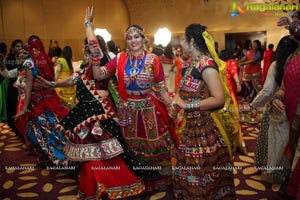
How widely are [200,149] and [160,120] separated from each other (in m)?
0.72

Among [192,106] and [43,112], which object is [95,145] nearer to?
[192,106]

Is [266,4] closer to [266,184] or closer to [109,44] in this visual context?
[109,44]

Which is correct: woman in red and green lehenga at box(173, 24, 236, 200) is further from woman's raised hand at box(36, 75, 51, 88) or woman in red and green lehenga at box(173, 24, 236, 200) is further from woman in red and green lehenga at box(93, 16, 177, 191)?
woman's raised hand at box(36, 75, 51, 88)

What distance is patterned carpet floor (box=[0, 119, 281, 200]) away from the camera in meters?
2.65

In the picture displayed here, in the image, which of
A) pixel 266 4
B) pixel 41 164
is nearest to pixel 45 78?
pixel 41 164

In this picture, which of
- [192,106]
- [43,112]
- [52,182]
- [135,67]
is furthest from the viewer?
[43,112]

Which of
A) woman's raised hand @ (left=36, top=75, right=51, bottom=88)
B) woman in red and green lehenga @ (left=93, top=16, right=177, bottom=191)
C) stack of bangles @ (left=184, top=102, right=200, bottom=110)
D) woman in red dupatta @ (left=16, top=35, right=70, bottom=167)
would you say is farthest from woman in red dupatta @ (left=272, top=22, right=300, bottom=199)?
woman in red dupatta @ (left=16, top=35, right=70, bottom=167)

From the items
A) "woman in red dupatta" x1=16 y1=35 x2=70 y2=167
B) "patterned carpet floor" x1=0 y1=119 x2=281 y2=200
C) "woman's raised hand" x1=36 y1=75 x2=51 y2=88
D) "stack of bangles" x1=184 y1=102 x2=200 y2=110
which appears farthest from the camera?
"woman in red dupatta" x1=16 y1=35 x2=70 y2=167

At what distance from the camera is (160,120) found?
8.54 feet

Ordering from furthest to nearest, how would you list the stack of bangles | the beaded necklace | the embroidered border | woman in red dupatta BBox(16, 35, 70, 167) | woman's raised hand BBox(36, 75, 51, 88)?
woman in red dupatta BBox(16, 35, 70, 167) → woman's raised hand BBox(36, 75, 51, 88) → the beaded necklace → the embroidered border → the stack of bangles

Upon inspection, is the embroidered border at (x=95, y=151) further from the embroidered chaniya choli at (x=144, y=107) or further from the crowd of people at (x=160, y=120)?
the embroidered chaniya choli at (x=144, y=107)

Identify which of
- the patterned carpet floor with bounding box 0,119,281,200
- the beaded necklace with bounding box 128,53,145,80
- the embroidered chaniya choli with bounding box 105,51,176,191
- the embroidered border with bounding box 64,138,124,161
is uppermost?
the beaded necklace with bounding box 128,53,145,80

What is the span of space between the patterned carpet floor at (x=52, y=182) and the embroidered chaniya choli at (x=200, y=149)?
2.24 ft

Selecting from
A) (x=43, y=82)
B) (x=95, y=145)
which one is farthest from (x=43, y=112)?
(x=95, y=145)
